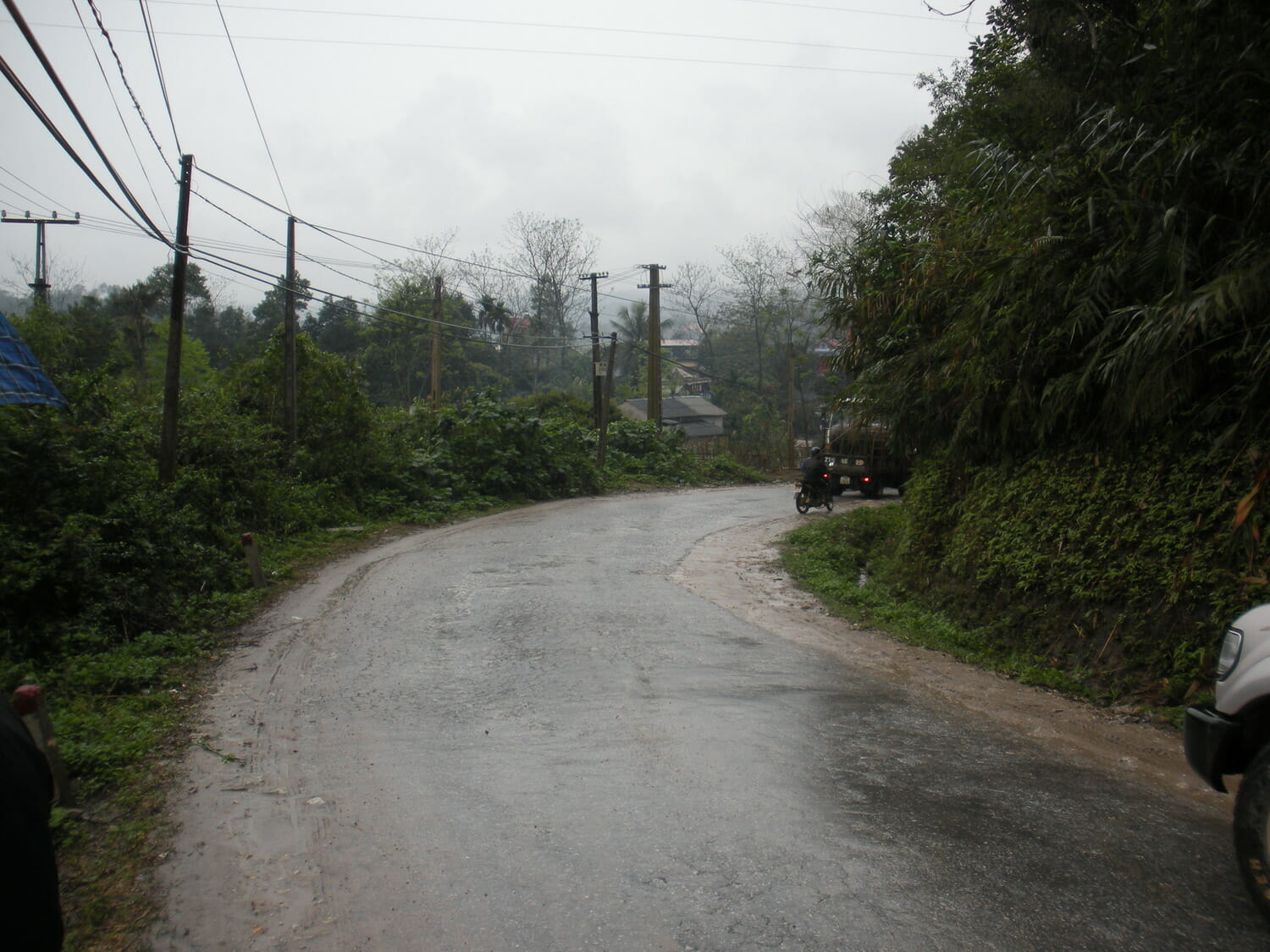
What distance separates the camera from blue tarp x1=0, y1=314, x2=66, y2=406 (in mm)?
10430

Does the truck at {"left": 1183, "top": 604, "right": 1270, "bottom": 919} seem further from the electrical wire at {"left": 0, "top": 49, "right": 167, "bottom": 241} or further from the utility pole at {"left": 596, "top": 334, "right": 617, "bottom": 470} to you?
the utility pole at {"left": 596, "top": 334, "right": 617, "bottom": 470}

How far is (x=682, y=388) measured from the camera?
83812 mm

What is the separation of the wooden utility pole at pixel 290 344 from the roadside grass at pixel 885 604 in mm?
10903

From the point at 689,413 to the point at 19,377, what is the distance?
57.8m

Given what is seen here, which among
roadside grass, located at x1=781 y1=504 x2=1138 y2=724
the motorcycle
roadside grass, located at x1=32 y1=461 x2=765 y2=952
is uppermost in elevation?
the motorcycle

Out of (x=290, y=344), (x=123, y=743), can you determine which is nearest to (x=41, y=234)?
(x=290, y=344)

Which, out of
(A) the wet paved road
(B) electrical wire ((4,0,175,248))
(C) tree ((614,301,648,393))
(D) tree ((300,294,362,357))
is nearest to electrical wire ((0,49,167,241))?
(B) electrical wire ((4,0,175,248))

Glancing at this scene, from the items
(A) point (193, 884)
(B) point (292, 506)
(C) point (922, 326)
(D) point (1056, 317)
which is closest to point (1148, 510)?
(D) point (1056, 317)

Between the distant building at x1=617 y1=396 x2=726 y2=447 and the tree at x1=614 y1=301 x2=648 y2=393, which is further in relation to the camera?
the tree at x1=614 y1=301 x2=648 y2=393

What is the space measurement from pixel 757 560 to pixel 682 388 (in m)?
69.7

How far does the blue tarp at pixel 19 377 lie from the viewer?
10.4 meters

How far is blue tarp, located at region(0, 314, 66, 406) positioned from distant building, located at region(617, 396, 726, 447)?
5429 cm

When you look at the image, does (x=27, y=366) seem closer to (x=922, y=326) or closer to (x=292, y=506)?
(x=292, y=506)

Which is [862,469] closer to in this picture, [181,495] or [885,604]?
[885,604]
